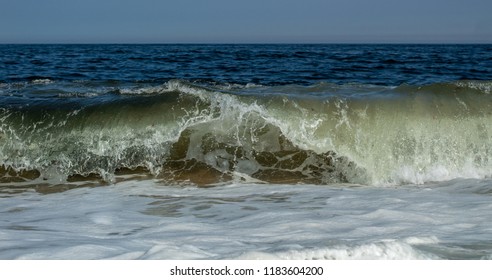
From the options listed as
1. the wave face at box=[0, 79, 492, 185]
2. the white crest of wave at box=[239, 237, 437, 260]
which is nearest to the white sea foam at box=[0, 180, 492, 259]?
the white crest of wave at box=[239, 237, 437, 260]

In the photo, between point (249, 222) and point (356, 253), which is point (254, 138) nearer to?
point (249, 222)

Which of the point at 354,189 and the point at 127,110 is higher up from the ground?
the point at 127,110

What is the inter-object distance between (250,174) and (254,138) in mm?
567

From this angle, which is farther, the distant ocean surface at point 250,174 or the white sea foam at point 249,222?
the distant ocean surface at point 250,174

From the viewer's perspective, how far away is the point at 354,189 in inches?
257

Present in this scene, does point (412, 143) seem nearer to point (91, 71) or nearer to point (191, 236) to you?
point (191, 236)

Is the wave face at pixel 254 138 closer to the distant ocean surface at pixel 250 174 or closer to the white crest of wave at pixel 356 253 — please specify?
the distant ocean surface at pixel 250 174

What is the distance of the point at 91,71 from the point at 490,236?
51.7ft

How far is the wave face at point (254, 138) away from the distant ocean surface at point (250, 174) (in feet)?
0.06

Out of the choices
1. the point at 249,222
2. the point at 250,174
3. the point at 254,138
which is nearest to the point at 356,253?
the point at 249,222

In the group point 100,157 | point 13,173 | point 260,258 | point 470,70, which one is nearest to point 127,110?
point 100,157

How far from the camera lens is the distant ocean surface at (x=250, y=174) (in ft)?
14.2

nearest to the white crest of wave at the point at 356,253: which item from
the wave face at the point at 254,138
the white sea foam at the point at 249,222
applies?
the white sea foam at the point at 249,222

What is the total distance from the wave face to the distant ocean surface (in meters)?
0.02
